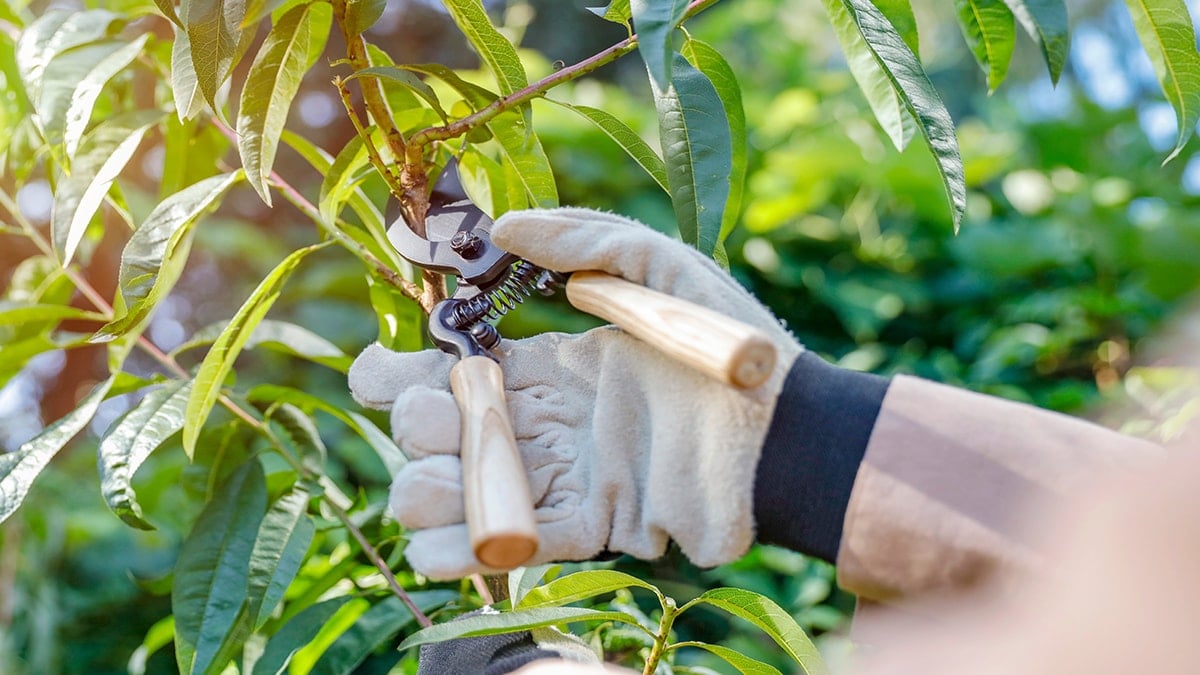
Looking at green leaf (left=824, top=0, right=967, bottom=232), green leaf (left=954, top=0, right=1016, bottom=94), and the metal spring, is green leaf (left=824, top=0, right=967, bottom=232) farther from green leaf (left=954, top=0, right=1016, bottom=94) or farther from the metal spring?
the metal spring

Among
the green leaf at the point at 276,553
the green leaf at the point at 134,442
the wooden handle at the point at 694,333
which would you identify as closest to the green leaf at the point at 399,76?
the wooden handle at the point at 694,333

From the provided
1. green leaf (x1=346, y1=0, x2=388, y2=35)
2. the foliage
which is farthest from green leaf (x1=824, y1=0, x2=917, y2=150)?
green leaf (x1=346, y1=0, x2=388, y2=35)

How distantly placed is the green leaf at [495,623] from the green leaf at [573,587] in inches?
2.4

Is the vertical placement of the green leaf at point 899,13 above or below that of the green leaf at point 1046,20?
below

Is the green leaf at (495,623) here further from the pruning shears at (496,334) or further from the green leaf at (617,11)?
the green leaf at (617,11)

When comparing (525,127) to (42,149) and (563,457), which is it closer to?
(563,457)

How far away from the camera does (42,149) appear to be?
990 millimetres

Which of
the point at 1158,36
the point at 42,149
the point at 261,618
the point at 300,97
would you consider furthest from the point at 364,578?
the point at 300,97

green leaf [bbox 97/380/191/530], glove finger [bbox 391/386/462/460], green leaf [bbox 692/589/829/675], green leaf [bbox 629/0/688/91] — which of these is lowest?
green leaf [bbox 692/589/829/675]

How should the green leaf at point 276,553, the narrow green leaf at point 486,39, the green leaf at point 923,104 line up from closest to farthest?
the green leaf at point 923,104 < the narrow green leaf at point 486,39 < the green leaf at point 276,553

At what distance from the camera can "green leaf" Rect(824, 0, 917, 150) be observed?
0.72 m

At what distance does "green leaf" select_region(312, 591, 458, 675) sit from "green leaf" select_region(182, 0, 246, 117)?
0.54 meters

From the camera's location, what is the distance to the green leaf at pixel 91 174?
2.60 feet

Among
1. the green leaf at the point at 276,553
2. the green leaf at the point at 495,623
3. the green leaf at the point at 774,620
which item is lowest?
the green leaf at the point at 276,553
